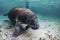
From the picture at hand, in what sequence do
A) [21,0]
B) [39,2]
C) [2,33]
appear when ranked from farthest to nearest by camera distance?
[21,0], [39,2], [2,33]

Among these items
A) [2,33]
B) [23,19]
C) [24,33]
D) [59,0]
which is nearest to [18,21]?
[23,19]

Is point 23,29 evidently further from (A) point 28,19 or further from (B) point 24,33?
(A) point 28,19

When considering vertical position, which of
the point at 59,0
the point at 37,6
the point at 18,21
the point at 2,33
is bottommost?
the point at 37,6

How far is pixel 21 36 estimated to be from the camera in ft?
18.4

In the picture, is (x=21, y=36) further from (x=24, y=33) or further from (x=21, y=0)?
(x=21, y=0)

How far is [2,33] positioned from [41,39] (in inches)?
76.2

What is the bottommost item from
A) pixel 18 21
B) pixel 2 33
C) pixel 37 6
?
pixel 37 6

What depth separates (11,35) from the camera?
5793 mm

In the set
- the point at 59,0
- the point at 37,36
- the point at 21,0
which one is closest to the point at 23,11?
the point at 37,36

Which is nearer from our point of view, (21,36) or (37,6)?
(21,36)

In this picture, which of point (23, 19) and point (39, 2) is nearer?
point (23, 19)

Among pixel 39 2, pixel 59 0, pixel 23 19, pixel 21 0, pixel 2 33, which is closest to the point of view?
pixel 23 19

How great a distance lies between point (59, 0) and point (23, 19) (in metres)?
17.6

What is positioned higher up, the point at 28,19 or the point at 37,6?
the point at 28,19
